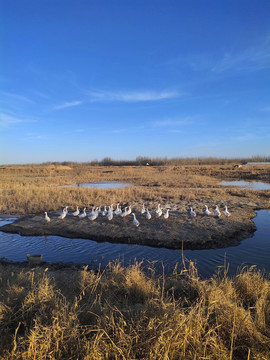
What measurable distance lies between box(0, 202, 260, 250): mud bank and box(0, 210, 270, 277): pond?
43 centimetres

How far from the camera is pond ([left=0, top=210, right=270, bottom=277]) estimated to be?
8008 mm

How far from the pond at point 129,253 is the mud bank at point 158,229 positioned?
0.43m

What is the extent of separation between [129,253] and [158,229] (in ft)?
8.17

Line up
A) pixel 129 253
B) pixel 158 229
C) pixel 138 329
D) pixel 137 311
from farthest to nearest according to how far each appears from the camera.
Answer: pixel 158 229 → pixel 129 253 → pixel 137 311 → pixel 138 329

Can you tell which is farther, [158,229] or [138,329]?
[158,229]

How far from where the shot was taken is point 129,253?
8922 millimetres

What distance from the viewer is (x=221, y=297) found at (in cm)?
407

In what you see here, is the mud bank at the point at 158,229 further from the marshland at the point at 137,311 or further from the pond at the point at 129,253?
the pond at the point at 129,253

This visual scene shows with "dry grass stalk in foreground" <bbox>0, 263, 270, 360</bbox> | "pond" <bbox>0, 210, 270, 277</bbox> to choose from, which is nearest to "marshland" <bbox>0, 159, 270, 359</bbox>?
"dry grass stalk in foreground" <bbox>0, 263, 270, 360</bbox>

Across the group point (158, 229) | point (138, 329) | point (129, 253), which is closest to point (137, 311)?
point (138, 329)

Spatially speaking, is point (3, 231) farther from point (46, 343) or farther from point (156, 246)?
point (46, 343)

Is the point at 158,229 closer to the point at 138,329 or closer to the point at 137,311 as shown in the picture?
the point at 137,311

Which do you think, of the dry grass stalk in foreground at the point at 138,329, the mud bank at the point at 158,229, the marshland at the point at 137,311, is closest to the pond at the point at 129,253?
the mud bank at the point at 158,229

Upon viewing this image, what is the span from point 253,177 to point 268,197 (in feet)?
67.1
